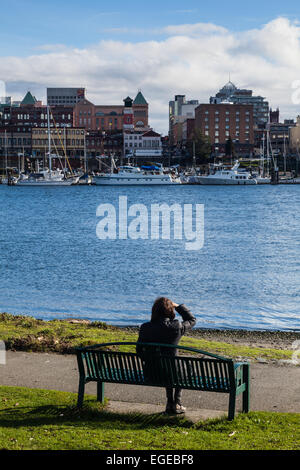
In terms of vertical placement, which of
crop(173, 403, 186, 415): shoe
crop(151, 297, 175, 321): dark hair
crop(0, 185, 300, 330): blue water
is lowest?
crop(0, 185, 300, 330): blue water

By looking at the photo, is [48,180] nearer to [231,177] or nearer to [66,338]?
[231,177]

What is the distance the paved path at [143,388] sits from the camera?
9211mm

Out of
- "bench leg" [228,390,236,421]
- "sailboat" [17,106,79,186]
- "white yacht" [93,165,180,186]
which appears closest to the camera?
"bench leg" [228,390,236,421]

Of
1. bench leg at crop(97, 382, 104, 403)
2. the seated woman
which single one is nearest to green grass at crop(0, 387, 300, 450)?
bench leg at crop(97, 382, 104, 403)

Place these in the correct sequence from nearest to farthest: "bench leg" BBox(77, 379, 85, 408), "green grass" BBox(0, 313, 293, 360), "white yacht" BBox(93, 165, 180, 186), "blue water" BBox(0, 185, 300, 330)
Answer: "bench leg" BBox(77, 379, 85, 408) → "green grass" BBox(0, 313, 293, 360) → "blue water" BBox(0, 185, 300, 330) → "white yacht" BBox(93, 165, 180, 186)

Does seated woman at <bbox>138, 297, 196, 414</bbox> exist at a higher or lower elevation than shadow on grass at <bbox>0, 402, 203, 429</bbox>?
higher

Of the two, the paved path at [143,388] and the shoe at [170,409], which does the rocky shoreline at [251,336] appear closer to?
the paved path at [143,388]

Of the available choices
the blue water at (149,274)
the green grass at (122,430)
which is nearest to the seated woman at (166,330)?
the green grass at (122,430)

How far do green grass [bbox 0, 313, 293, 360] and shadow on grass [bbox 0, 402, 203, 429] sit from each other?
11.5ft

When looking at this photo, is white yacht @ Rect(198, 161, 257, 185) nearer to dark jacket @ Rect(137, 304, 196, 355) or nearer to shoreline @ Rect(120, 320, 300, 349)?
shoreline @ Rect(120, 320, 300, 349)

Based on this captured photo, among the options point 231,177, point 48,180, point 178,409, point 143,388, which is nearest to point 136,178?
point 48,180

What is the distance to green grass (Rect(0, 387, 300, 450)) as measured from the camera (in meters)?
7.48

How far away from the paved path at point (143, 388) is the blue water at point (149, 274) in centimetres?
932
